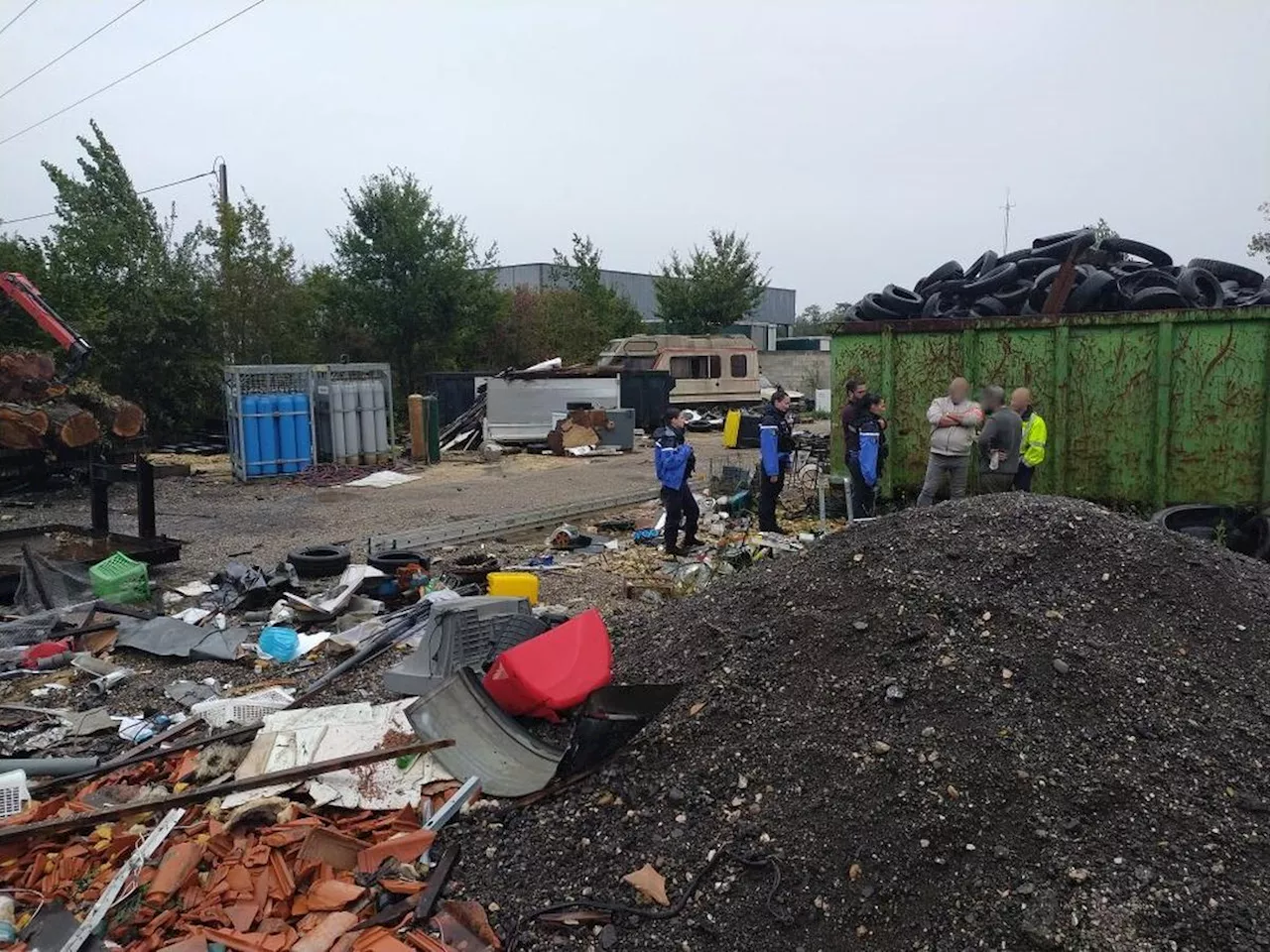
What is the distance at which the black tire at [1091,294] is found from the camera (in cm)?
973

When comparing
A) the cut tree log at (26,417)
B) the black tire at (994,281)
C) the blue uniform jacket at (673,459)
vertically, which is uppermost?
the black tire at (994,281)

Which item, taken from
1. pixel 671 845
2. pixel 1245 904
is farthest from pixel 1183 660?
pixel 671 845

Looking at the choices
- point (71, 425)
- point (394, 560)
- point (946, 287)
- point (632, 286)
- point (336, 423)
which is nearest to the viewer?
point (394, 560)

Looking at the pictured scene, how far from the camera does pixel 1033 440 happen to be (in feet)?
30.7

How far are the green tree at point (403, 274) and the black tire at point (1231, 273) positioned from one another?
19.9 m

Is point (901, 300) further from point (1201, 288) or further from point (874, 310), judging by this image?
point (1201, 288)

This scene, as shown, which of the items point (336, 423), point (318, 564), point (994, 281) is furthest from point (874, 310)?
point (336, 423)

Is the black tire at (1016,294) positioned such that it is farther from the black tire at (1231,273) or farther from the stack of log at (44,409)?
the stack of log at (44,409)

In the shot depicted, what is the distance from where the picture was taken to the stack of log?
45.2ft

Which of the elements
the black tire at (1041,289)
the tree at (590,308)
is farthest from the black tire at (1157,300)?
the tree at (590,308)

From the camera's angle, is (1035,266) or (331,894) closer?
(331,894)

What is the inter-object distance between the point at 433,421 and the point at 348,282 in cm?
846

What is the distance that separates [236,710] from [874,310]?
8.63 m

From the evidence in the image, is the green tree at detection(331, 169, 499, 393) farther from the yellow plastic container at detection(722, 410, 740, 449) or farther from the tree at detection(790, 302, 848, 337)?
the tree at detection(790, 302, 848, 337)
